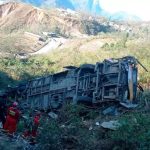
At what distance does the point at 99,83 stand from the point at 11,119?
5690mm

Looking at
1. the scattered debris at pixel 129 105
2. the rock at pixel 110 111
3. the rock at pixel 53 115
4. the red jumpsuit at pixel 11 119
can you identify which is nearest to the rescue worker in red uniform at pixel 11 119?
the red jumpsuit at pixel 11 119

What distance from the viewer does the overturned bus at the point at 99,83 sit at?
14758mm

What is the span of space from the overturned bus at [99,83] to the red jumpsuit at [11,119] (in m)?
5.14

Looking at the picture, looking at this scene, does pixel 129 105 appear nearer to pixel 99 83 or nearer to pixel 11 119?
pixel 99 83

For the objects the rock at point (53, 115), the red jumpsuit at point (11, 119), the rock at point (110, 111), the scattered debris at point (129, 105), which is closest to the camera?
the red jumpsuit at point (11, 119)

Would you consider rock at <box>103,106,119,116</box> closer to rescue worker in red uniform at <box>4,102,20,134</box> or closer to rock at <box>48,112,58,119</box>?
rock at <box>48,112,58,119</box>

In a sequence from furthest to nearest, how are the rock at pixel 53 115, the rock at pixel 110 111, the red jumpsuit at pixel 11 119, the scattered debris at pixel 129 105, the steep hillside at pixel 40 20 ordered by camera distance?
the steep hillside at pixel 40 20 < the rock at pixel 53 115 < the scattered debris at pixel 129 105 < the rock at pixel 110 111 < the red jumpsuit at pixel 11 119

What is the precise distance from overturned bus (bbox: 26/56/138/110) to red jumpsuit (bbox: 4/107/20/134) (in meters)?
5.14

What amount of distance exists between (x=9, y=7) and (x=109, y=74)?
37445 millimetres

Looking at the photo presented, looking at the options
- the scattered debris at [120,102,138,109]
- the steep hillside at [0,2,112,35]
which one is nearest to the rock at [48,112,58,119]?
the scattered debris at [120,102,138,109]

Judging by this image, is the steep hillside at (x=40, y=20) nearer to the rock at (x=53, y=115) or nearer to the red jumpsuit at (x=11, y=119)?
the rock at (x=53, y=115)

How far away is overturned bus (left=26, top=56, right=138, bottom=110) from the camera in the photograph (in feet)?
48.4

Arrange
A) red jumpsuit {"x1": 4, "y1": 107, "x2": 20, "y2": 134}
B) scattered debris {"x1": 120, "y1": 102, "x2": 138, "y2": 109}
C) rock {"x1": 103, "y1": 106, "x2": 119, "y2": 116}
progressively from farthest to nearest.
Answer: scattered debris {"x1": 120, "y1": 102, "x2": 138, "y2": 109} → rock {"x1": 103, "y1": 106, "x2": 119, "y2": 116} → red jumpsuit {"x1": 4, "y1": 107, "x2": 20, "y2": 134}

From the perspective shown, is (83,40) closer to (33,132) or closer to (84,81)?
(84,81)
